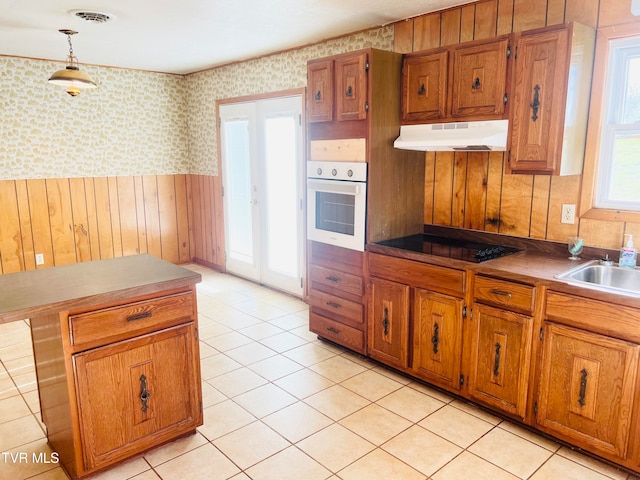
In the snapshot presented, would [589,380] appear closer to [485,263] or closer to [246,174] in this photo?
[485,263]

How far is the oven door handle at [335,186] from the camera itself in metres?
3.12

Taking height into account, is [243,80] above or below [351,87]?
above

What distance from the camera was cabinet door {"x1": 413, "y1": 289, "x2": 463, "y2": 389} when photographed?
2.70 metres

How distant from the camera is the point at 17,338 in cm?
381

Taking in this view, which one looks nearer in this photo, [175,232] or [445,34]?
[445,34]

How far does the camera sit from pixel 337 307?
3.45 m

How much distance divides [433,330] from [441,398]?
421 millimetres

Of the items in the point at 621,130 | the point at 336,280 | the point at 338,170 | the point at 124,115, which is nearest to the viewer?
the point at 621,130

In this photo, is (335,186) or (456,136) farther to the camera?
(335,186)

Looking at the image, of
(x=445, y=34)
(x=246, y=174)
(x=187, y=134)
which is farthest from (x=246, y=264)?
(x=445, y=34)

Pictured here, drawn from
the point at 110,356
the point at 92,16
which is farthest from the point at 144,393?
the point at 92,16

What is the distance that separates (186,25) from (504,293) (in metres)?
3.02

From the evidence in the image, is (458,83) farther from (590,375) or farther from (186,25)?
(186,25)

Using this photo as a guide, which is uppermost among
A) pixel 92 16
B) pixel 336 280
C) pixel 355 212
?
pixel 92 16
